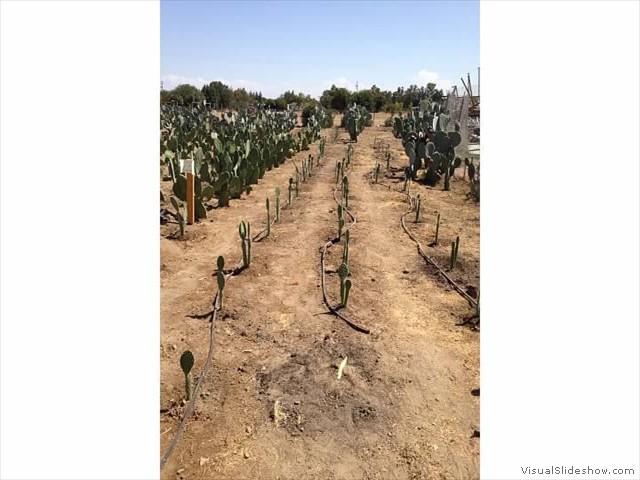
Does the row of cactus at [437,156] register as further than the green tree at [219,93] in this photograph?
No

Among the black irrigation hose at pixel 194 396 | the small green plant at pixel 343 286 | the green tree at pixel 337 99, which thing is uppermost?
the green tree at pixel 337 99

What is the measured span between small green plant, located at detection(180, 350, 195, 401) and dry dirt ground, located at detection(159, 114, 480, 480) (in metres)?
0.08

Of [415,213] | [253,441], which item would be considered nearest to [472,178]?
[415,213]

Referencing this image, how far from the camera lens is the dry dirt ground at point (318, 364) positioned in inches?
85.8

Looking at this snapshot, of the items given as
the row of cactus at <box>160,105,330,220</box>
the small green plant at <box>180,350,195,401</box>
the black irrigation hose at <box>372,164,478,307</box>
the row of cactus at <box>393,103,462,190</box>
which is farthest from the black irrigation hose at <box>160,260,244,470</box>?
the row of cactus at <box>393,103,462,190</box>

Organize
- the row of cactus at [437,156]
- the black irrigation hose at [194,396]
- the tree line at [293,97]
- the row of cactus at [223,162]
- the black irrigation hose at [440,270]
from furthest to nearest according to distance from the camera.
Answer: the tree line at [293,97], the row of cactus at [437,156], the row of cactus at [223,162], the black irrigation hose at [440,270], the black irrigation hose at [194,396]

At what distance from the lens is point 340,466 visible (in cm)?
212

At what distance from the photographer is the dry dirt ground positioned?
2180 mm

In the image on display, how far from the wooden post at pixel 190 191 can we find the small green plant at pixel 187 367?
3110mm

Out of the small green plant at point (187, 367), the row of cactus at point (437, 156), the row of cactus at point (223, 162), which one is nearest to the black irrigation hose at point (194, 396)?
the small green plant at point (187, 367)

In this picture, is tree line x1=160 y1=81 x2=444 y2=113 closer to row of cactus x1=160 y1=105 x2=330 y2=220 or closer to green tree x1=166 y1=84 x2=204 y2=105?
green tree x1=166 y1=84 x2=204 y2=105

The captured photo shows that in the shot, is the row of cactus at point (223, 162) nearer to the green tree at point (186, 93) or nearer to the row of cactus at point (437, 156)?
the row of cactus at point (437, 156)

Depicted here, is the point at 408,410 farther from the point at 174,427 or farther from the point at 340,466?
the point at 174,427

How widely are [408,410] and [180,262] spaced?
2.59 meters
